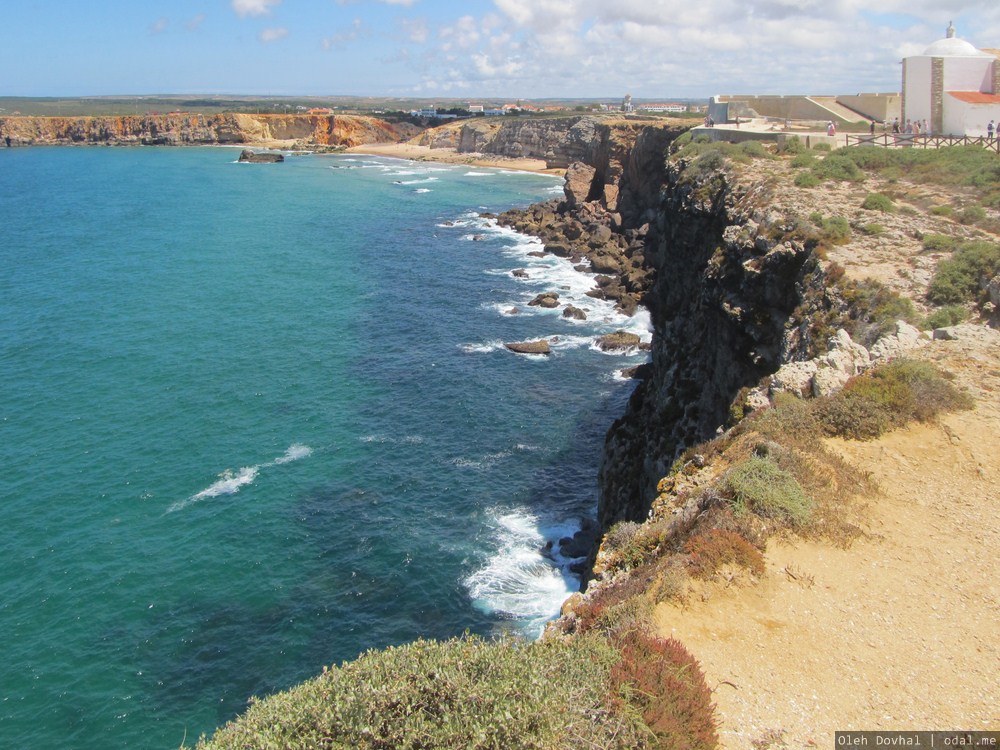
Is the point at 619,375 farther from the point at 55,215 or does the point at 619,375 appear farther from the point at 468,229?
the point at 55,215

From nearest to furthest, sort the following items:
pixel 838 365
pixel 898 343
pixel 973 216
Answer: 1. pixel 838 365
2. pixel 898 343
3. pixel 973 216

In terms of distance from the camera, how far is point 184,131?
191125 mm

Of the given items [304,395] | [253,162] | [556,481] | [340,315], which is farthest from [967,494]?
[253,162]

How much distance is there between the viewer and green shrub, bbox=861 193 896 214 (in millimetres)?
25438

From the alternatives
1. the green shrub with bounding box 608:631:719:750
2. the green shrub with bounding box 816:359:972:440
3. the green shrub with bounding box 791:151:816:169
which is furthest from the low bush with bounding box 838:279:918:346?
the green shrub with bounding box 791:151:816:169

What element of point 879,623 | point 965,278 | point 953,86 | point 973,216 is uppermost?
point 953,86

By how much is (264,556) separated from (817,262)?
72.8 ft

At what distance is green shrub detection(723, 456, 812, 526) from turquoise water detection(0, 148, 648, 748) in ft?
44.6

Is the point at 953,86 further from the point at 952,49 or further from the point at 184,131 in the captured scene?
the point at 184,131

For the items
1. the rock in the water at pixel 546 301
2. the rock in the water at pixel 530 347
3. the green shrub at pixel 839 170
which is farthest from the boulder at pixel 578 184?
the green shrub at pixel 839 170

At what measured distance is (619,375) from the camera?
43.8 m

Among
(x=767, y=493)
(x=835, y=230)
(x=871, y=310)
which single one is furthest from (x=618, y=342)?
(x=767, y=493)

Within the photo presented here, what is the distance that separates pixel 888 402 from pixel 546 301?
4288cm

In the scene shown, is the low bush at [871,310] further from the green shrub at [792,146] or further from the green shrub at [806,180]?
the green shrub at [792,146]
